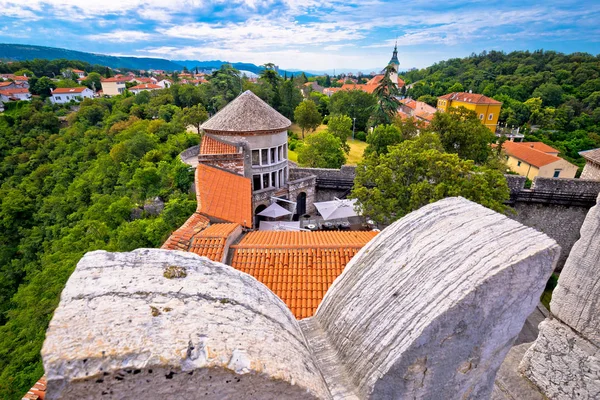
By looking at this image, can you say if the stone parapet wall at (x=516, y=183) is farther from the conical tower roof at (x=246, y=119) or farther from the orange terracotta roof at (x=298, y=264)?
the orange terracotta roof at (x=298, y=264)

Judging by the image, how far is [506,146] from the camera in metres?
39.9

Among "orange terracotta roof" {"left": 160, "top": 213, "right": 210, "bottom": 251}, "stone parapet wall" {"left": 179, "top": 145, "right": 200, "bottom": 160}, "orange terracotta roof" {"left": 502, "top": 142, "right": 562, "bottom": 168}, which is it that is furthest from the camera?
"orange terracotta roof" {"left": 502, "top": 142, "right": 562, "bottom": 168}

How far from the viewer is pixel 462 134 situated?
2616cm

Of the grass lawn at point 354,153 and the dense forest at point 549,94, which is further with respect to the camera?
the dense forest at point 549,94

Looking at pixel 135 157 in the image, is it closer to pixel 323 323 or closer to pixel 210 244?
pixel 210 244

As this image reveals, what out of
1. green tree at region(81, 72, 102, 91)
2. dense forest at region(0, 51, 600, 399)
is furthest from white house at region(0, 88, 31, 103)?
green tree at region(81, 72, 102, 91)

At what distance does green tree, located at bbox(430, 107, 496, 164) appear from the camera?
2625 cm

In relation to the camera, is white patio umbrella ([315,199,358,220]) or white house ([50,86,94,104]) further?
white house ([50,86,94,104])

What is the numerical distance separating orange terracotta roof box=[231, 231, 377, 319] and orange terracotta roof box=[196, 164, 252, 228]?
3502 millimetres

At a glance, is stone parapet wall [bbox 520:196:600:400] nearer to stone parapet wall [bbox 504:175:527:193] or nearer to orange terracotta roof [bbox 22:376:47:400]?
orange terracotta roof [bbox 22:376:47:400]

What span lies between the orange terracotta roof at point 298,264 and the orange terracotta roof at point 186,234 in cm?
126

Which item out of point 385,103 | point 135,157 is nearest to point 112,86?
point 135,157

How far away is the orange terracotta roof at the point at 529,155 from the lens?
109ft

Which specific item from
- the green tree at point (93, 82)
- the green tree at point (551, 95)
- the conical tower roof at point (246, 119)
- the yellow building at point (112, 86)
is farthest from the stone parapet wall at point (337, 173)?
the green tree at point (93, 82)
